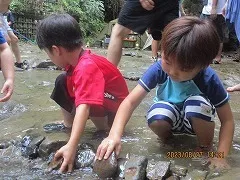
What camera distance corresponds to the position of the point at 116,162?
1.90 meters

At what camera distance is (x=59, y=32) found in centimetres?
221

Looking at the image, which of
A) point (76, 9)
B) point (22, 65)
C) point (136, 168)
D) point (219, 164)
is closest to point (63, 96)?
point (136, 168)

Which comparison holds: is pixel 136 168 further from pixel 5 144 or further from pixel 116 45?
pixel 116 45

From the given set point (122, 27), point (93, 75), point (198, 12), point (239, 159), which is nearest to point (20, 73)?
point (122, 27)

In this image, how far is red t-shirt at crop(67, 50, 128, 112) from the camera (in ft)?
6.64

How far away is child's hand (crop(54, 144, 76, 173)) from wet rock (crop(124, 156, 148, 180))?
0.28 metres

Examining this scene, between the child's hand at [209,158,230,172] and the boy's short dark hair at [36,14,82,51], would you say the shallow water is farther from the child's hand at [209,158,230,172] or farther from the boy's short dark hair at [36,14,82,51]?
the boy's short dark hair at [36,14,82,51]

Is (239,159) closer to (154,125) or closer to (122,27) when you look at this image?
(154,125)

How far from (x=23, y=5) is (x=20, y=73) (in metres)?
5.29

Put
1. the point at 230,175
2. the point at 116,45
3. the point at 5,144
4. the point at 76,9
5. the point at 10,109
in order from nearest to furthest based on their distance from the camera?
the point at 230,175 → the point at 5,144 → the point at 116,45 → the point at 10,109 → the point at 76,9

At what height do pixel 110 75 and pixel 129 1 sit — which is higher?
pixel 129 1

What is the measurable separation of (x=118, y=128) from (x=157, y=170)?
29 cm

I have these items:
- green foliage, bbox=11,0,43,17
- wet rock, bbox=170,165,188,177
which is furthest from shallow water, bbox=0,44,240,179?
green foliage, bbox=11,0,43,17

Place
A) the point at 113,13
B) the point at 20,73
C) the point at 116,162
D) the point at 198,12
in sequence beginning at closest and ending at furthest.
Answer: the point at 116,162 → the point at 20,73 → the point at 198,12 → the point at 113,13
